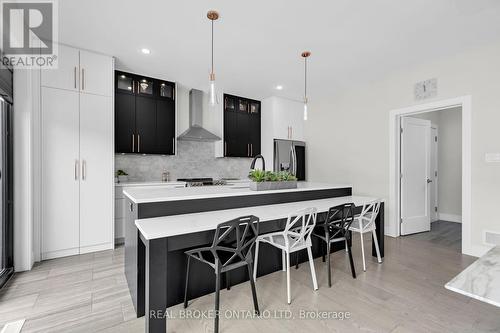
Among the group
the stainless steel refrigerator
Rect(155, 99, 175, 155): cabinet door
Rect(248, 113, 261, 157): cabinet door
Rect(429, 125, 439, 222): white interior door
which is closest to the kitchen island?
Rect(155, 99, 175, 155): cabinet door

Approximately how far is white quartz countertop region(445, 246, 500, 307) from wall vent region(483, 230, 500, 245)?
2.24 metres

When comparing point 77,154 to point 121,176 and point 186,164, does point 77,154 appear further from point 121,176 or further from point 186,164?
point 186,164

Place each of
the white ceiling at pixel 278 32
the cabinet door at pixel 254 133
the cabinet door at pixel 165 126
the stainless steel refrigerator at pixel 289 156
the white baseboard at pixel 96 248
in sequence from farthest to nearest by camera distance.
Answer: the cabinet door at pixel 254 133 < the stainless steel refrigerator at pixel 289 156 < the cabinet door at pixel 165 126 < the white baseboard at pixel 96 248 < the white ceiling at pixel 278 32

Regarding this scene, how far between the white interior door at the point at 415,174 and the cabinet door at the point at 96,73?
4678 mm

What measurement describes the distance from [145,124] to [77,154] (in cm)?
123

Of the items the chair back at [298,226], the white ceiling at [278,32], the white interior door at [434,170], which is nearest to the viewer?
the chair back at [298,226]

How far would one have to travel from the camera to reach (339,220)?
2.64 meters

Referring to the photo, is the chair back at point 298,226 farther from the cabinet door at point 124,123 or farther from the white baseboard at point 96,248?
the cabinet door at point 124,123

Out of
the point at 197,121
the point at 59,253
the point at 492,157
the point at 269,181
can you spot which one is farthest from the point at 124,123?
the point at 492,157

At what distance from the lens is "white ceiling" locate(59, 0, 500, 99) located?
7.75ft

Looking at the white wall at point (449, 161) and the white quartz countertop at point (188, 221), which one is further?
the white wall at point (449, 161)

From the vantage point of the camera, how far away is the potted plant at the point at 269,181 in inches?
108

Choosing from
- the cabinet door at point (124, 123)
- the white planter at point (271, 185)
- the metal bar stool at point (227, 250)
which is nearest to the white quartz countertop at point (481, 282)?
the metal bar stool at point (227, 250)

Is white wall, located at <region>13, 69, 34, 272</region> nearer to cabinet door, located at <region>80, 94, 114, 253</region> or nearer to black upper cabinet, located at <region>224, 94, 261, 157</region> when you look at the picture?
cabinet door, located at <region>80, 94, 114, 253</region>
